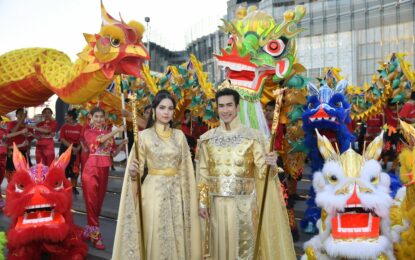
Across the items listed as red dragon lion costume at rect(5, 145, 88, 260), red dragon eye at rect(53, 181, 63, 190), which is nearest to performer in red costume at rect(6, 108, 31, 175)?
red dragon lion costume at rect(5, 145, 88, 260)

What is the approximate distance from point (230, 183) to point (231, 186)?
2 centimetres

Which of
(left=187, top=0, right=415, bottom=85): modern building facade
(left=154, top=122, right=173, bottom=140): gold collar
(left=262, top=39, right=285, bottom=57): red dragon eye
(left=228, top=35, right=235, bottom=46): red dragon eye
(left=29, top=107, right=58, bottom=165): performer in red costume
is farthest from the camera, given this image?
(left=187, top=0, right=415, bottom=85): modern building facade

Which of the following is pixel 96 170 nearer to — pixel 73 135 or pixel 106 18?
pixel 106 18

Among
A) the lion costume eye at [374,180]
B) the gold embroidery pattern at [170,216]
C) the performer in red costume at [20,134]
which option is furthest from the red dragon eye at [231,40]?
the performer in red costume at [20,134]

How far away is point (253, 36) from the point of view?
467cm

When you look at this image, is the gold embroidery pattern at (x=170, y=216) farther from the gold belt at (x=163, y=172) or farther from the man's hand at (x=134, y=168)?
the man's hand at (x=134, y=168)

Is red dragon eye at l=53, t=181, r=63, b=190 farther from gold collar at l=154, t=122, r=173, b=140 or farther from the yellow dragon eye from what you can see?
the yellow dragon eye

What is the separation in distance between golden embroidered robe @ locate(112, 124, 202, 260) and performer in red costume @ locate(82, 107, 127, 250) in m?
1.26

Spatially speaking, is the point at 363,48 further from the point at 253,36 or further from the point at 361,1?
the point at 253,36

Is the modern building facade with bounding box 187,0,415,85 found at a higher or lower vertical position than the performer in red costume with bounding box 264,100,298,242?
higher

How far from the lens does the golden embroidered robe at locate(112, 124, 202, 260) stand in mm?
3199

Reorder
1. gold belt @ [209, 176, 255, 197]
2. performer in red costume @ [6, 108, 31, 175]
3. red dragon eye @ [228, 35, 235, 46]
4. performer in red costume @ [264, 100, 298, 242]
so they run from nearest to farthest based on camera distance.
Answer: gold belt @ [209, 176, 255, 197] → performer in red costume @ [264, 100, 298, 242] → red dragon eye @ [228, 35, 235, 46] → performer in red costume @ [6, 108, 31, 175]

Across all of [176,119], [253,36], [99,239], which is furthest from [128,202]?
[176,119]

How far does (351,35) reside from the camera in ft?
84.2
